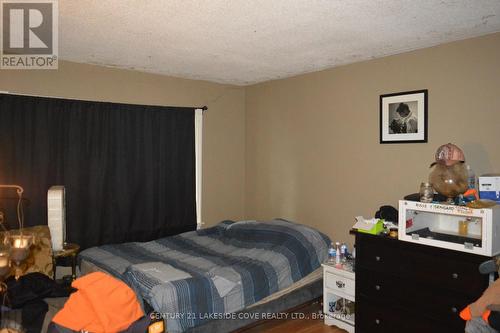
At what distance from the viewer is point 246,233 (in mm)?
3889

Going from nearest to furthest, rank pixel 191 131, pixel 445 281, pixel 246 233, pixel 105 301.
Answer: pixel 105 301, pixel 445 281, pixel 246 233, pixel 191 131

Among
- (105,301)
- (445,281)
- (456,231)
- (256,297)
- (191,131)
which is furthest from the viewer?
(191,131)

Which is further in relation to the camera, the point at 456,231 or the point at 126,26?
the point at 456,231

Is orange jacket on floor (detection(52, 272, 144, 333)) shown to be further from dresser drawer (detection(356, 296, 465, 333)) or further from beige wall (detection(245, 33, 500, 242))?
beige wall (detection(245, 33, 500, 242))

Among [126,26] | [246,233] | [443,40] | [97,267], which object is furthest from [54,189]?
[443,40]

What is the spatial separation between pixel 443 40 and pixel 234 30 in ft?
5.54

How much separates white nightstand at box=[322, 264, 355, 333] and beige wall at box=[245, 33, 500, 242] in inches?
21.8

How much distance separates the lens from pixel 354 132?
12.3ft

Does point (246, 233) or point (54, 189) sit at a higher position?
point (54, 189)

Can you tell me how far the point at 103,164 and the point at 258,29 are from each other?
218 cm

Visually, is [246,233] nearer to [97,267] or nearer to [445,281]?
[97,267]

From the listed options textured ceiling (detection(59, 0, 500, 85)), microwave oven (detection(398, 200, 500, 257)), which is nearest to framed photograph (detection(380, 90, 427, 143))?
textured ceiling (detection(59, 0, 500, 85))

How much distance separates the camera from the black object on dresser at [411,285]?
8.00ft


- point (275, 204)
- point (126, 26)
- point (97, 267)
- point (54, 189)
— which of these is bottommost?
point (97, 267)
